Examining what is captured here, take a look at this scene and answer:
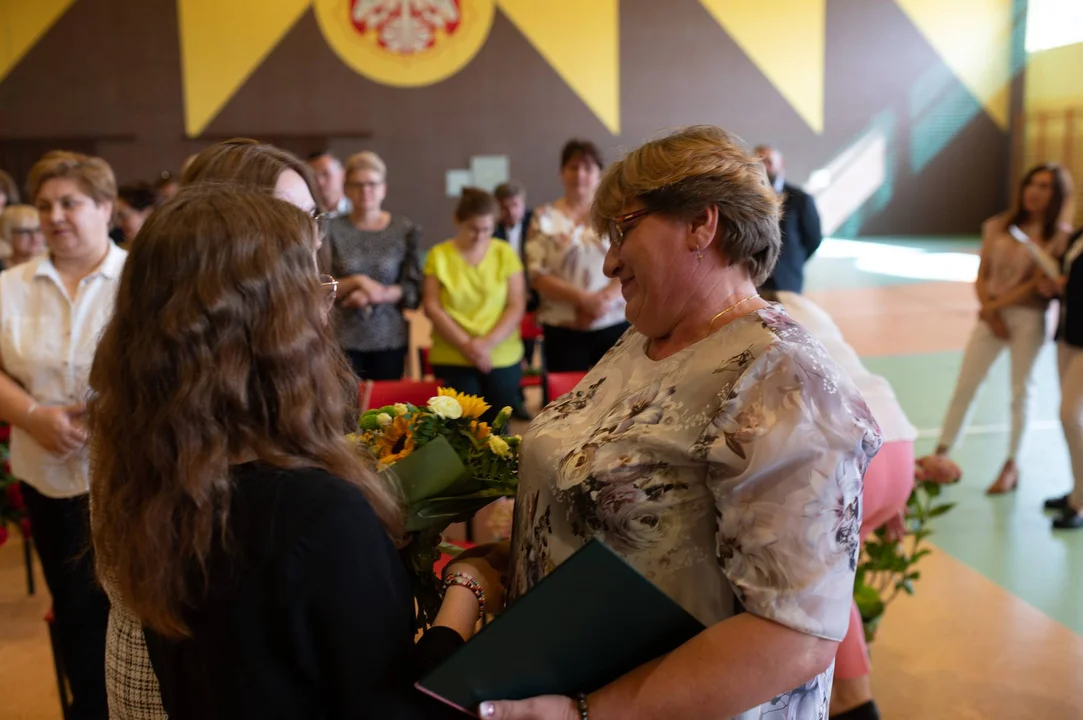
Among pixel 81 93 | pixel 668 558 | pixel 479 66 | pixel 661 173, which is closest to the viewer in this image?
pixel 668 558

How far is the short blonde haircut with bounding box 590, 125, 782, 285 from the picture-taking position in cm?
139

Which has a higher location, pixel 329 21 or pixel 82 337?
pixel 329 21

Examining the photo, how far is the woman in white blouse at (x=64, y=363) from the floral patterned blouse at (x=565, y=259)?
2.41m

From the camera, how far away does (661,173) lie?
142cm

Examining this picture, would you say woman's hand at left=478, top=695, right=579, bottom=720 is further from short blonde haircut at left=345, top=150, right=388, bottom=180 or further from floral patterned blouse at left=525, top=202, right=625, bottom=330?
short blonde haircut at left=345, top=150, right=388, bottom=180

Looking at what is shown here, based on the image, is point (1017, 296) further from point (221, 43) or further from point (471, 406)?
point (221, 43)

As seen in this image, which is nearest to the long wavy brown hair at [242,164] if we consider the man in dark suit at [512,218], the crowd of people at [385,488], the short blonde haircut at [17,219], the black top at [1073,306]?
the crowd of people at [385,488]

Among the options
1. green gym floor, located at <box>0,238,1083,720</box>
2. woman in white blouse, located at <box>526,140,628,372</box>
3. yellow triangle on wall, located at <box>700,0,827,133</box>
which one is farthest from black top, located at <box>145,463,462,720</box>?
yellow triangle on wall, located at <box>700,0,827,133</box>

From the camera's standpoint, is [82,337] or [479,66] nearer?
[82,337]

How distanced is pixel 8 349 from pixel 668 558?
7.12 ft

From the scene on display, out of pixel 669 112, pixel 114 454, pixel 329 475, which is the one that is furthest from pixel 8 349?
pixel 669 112

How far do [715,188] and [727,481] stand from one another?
0.45 metres

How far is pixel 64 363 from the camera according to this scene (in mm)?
2619

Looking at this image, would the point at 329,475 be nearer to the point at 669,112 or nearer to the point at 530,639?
the point at 530,639
